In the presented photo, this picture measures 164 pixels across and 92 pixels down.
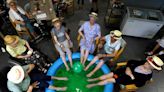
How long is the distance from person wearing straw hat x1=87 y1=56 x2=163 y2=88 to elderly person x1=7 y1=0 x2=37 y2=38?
7.22 ft

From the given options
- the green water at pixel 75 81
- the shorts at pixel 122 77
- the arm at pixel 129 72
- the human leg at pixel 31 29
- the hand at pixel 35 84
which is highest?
the human leg at pixel 31 29

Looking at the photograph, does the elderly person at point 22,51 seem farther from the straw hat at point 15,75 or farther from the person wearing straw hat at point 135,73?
the person wearing straw hat at point 135,73

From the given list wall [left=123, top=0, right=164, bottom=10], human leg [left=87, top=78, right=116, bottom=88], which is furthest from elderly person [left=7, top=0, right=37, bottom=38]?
wall [left=123, top=0, right=164, bottom=10]

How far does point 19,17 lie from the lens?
4.14 meters

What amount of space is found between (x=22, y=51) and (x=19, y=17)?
981 mm

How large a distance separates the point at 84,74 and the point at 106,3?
125 inches

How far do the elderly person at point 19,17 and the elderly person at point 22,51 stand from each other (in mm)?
707

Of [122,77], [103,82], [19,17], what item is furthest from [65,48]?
[122,77]

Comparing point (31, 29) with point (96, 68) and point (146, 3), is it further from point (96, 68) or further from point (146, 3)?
point (146, 3)

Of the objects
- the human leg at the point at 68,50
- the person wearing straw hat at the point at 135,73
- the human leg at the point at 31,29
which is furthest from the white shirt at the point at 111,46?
the human leg at the point at 31,29

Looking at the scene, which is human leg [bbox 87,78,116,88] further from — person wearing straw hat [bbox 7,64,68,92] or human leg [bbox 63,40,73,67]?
human leg [bbox 63,40,73,67]

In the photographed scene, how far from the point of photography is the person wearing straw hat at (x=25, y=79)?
9.16 feet

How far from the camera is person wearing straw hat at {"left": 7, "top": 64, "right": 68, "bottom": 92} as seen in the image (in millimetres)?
2791

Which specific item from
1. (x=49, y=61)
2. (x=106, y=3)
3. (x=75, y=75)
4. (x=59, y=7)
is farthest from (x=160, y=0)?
(x=49, y=61)
